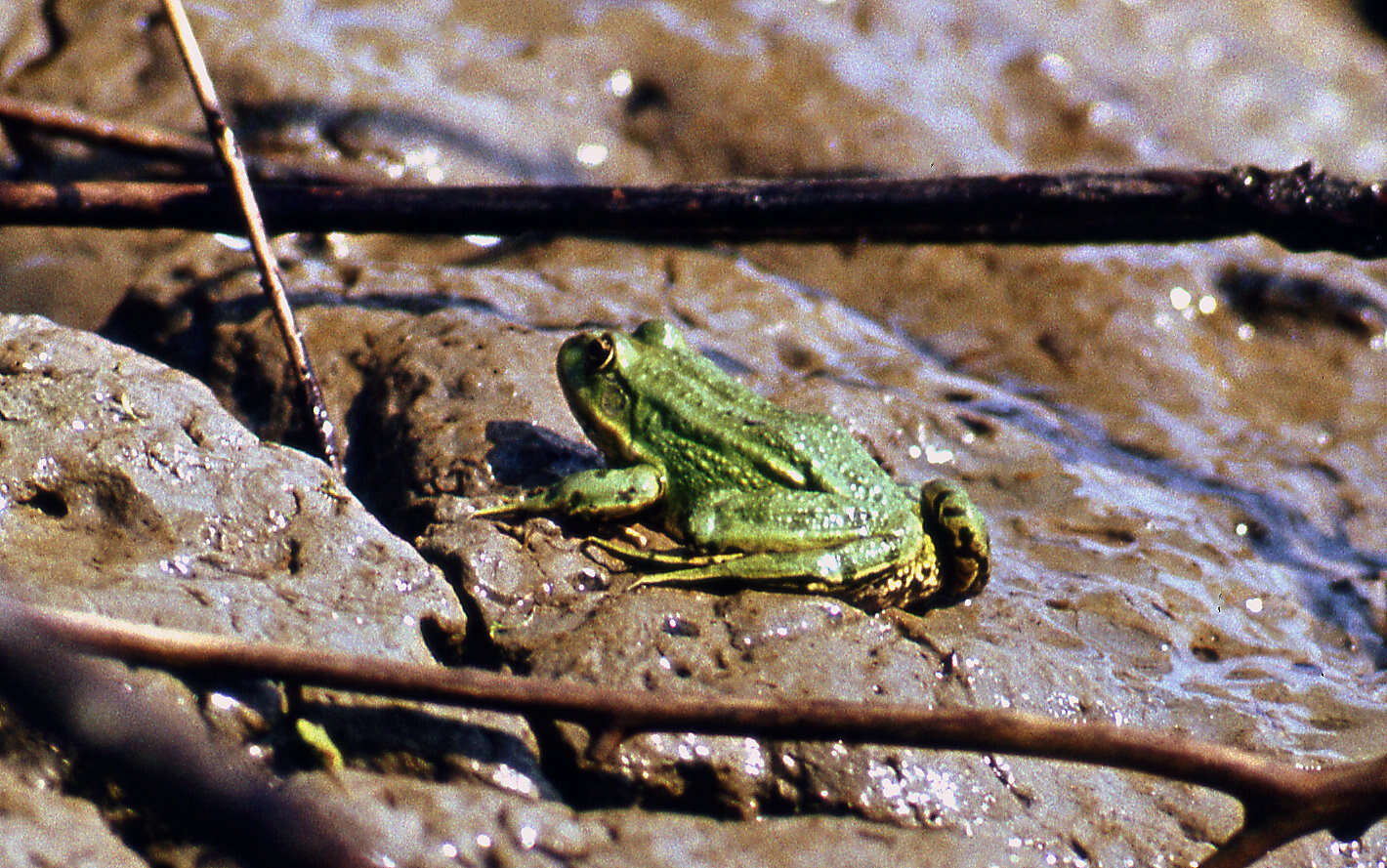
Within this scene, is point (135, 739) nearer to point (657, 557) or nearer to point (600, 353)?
point (657, 557)

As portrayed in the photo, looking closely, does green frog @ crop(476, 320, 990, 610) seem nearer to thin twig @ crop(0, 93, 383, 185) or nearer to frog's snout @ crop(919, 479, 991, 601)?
frog's snout @ crop(919, 479, 991, 601)

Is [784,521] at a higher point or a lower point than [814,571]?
higher

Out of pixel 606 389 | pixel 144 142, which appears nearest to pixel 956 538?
pixel 606 389

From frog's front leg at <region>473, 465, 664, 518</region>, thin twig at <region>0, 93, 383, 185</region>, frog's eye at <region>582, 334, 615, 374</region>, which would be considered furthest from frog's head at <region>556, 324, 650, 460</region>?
thin twig at <region>0, 93, 383, 185</region>

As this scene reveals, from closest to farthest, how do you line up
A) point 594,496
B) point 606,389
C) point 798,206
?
point 594,496
point 606,389
point 798,206

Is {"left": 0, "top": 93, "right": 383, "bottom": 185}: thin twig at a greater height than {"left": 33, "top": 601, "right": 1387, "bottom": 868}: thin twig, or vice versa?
{"left": 0, "top": 93, "right": 383, "bottom": 185}: thin twig

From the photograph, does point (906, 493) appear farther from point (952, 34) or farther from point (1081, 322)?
point (952, 34)

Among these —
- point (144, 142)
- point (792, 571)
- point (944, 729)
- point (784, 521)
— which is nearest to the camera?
point (944, 729)

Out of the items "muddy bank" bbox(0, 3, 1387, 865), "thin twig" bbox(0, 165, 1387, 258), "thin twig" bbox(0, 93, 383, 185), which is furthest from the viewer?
"thin twig" bbox(0, 93, 383, 185)
